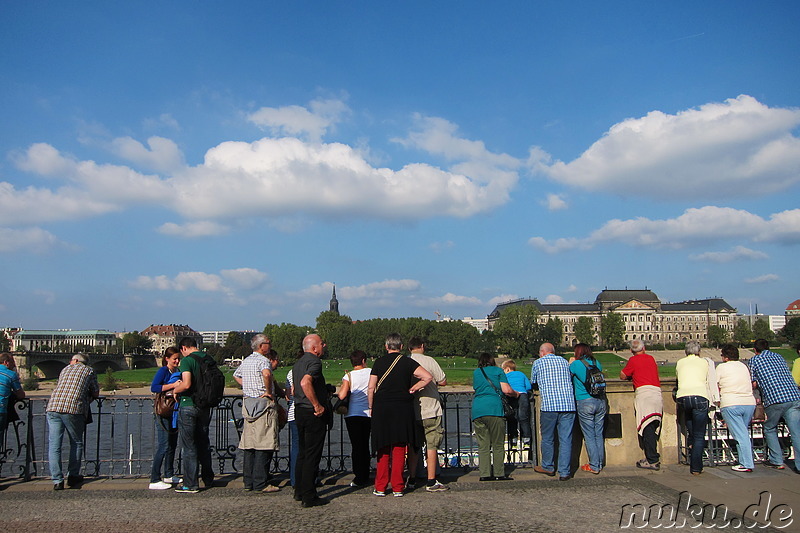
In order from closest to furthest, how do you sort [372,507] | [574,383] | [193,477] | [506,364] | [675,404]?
[372,507] < [193,477] < [574,383] < [675,404] < [506,364]

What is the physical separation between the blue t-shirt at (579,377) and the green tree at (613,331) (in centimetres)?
15453

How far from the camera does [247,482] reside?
29.3 feet

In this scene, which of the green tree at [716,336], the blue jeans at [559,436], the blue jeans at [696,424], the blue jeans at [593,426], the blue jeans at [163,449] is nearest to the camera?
the blue jeans at [163,449]

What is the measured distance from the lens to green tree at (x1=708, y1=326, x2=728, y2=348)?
160m

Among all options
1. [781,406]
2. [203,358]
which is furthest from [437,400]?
[781,406]

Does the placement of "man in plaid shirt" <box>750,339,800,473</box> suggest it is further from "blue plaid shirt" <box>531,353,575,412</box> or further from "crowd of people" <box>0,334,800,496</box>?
"blue plaid shirt" <box>531,353,575,412</box>

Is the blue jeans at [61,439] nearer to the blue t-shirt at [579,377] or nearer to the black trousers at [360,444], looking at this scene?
the black trousers at [360,444]

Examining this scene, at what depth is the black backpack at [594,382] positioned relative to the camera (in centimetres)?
963

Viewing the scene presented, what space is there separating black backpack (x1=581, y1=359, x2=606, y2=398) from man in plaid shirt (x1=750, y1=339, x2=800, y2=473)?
9.11 feet

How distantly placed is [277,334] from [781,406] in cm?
15858

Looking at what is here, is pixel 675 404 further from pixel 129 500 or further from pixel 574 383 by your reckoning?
pixel 129 500

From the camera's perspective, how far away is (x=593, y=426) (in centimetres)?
973

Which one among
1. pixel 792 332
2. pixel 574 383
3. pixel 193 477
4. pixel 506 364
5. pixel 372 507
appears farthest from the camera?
pixel 792 332

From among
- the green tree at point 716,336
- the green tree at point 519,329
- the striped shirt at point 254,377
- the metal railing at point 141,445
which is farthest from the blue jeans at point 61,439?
the green tree at point 716,336
